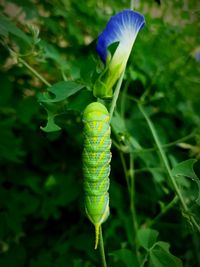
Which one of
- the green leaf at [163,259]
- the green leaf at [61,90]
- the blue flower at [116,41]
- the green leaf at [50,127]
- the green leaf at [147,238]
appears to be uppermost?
the blue flower at [116,41]

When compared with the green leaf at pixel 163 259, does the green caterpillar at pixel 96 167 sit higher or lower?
higher

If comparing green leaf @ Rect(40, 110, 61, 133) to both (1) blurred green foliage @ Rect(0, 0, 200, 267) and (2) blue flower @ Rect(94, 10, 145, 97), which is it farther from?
(1) blurred green foliage @ Rect(0, 0, 200, 267)

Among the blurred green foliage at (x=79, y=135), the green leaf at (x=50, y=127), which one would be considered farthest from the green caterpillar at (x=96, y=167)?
the blurred green foliage at (x=79, y=135)

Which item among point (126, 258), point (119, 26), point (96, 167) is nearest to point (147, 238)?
point (126, 258)

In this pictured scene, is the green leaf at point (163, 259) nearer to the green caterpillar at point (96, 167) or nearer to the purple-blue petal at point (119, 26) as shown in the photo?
the green caterpillar at point (96, 167)

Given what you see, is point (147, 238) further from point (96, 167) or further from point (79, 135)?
point (79, 135)

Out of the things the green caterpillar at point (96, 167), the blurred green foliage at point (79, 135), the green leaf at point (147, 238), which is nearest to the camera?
the green caterpillar at point (96, 167)

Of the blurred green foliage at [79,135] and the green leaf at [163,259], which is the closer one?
the green leaf at [163,259]
